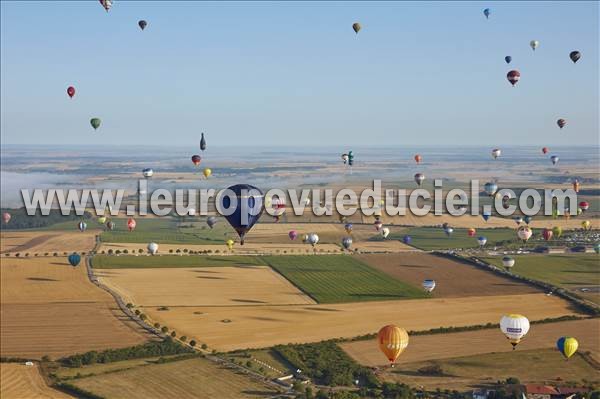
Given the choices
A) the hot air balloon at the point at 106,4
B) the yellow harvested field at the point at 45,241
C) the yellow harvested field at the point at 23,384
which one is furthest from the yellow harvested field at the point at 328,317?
the yellow harvested field at the point at 45,241

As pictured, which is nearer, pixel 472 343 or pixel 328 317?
pixel 472 343

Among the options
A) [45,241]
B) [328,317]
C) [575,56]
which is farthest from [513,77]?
[45,241]

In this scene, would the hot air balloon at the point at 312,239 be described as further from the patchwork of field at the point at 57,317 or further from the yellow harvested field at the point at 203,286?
the patchwork of field at the point at 57,317

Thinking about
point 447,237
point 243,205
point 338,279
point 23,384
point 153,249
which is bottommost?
point 23,384

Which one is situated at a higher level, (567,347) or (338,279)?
(567,347)

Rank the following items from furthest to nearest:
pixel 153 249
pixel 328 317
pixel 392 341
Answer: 1. pixel 153 249
2. pixel 328 317
3. pixel 392 341

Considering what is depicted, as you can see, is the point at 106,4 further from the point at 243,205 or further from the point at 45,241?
the point at 45,241
